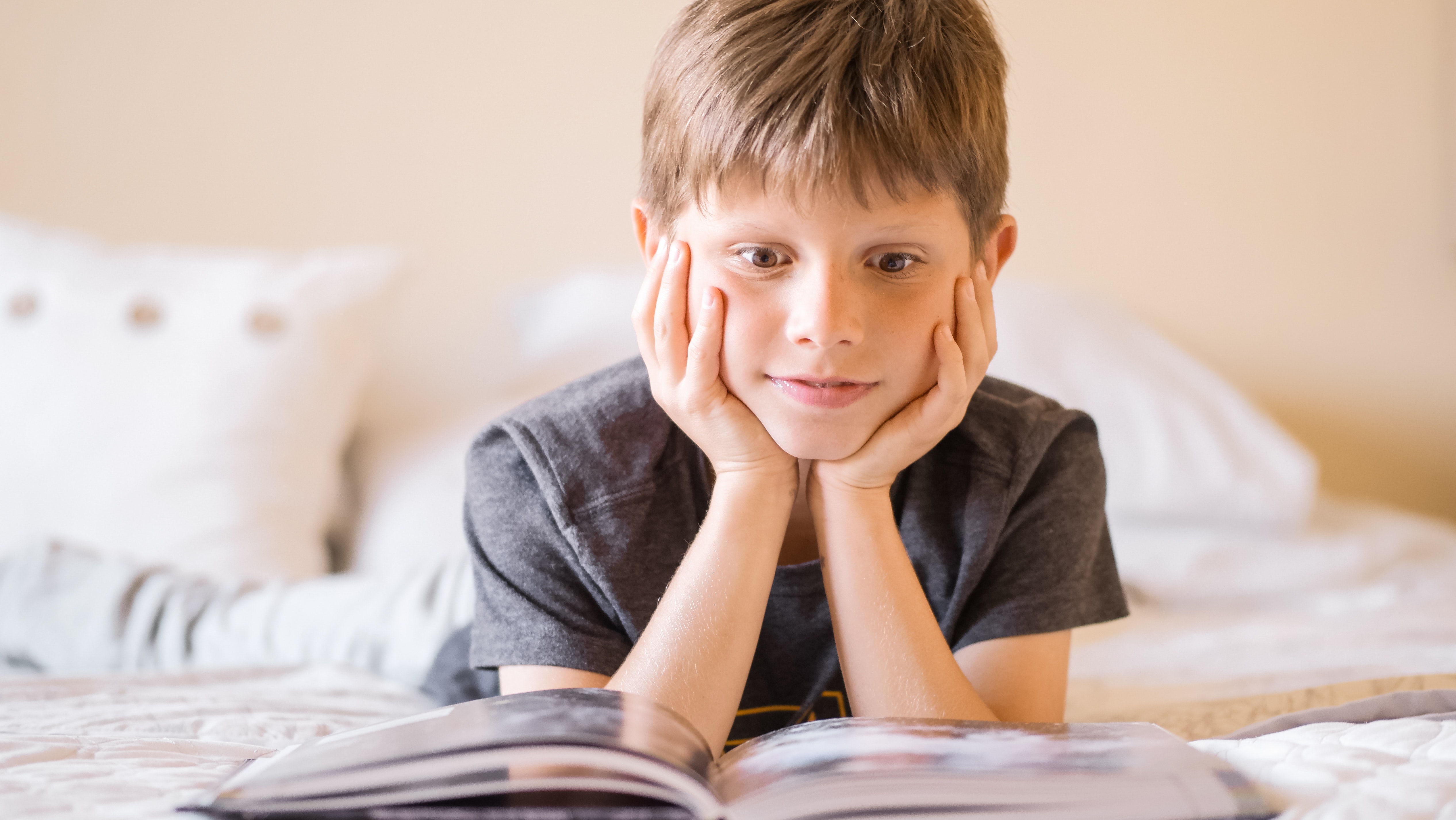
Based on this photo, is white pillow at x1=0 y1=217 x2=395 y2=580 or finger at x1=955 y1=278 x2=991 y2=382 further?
white pillow at x1=0 y1=217 x2=395 y2=580

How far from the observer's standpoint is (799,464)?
74cm

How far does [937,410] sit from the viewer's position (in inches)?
26.1

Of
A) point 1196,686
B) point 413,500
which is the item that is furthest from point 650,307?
point 413,500

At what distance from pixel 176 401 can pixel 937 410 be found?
0.98 m

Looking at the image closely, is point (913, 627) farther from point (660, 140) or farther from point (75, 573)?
point (75, 573)

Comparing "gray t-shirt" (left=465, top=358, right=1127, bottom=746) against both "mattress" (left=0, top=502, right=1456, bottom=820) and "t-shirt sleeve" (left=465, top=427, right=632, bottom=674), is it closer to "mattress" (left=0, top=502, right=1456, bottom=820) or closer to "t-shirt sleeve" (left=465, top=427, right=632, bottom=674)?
"t-shirt sleeve" (left=465, top=427, right=632, bottom=674)

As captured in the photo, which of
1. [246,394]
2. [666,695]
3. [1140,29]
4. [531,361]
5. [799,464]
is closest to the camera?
[666,695]

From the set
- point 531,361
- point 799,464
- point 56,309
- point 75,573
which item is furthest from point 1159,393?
point 56,309

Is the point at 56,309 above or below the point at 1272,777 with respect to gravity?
above

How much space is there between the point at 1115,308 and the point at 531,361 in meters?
0.83


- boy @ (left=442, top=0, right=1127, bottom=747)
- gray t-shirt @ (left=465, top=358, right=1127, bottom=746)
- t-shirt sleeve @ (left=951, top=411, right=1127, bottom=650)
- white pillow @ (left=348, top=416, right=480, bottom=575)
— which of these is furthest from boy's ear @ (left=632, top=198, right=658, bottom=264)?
white pillow @ (left=348, top=416, right=480, bottom=575)

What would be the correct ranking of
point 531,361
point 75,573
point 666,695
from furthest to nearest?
1. point 531,361
2. point 75,573
3. point 666,695

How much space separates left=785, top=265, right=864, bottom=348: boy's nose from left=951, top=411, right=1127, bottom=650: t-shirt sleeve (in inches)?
8.4

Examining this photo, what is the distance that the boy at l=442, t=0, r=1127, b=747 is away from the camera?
0.61 m
